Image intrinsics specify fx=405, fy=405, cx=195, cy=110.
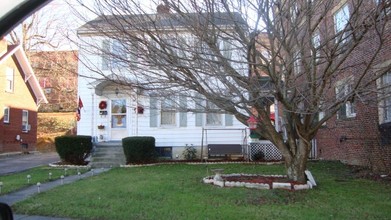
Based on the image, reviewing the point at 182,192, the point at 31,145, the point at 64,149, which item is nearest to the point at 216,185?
the point at 182,192

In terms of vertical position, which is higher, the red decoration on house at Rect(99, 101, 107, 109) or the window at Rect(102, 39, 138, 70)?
the window at Rect(102, 39, 138, 70)

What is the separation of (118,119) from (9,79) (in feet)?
35.3

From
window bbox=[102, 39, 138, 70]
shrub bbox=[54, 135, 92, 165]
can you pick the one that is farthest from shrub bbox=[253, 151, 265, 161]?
window bbox=[102, 39, 138, 70]

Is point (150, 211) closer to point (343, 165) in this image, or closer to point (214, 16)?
point (214, 16)

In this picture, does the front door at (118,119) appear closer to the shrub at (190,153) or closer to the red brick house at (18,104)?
the shrub at (190,153)

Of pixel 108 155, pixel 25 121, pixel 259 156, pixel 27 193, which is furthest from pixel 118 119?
pixel 25 121

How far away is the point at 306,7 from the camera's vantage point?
26.4ft

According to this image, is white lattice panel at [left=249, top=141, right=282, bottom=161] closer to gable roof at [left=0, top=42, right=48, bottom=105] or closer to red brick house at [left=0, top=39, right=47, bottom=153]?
red brick house at [left=0, top=39, right=47, bottom=153]

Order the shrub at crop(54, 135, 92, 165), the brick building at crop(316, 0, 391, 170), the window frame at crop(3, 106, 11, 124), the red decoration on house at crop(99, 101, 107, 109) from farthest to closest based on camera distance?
the window frame at crop(3, 106, 11, 124) < the red decoration on house at crop(99, 101, 107, 109) < the shrub at crop(54, 135, 92, 165) < the brick building at crop(316, 0, 391, 170)

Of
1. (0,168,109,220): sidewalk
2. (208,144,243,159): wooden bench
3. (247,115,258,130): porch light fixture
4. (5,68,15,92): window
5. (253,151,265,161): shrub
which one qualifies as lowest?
(0,168,109,220): sidewalk

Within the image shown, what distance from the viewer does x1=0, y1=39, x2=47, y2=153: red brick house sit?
25.4m

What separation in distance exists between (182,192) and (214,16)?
13.2 feet

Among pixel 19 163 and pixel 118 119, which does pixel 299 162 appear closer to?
pixel 118 119

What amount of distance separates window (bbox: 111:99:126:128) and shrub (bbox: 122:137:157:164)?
124 inches
